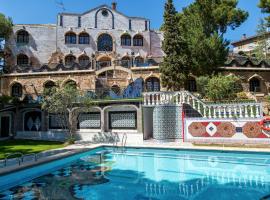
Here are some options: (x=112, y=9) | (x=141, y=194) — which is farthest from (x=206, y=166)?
(x=112, y=9)

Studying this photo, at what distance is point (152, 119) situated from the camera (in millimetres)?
24125

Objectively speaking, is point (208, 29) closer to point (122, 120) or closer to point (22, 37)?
point (122, 120)

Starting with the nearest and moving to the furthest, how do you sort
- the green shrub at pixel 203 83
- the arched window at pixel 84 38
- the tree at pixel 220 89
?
the tree at pixel 220 89, the green shrub at pixel 203 83, the arched window at pixel 84 38

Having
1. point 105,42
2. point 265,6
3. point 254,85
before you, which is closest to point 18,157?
point 105,42

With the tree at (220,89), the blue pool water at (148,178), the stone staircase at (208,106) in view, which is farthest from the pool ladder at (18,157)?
the tree at (220,89)

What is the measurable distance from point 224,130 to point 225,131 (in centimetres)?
11

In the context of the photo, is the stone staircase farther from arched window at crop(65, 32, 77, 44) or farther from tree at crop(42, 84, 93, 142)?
arched window at crop(65, 32, 77, 44)

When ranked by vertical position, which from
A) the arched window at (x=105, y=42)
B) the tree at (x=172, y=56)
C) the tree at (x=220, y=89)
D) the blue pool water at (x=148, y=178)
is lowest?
the blue pool water at (x=148, y=178)

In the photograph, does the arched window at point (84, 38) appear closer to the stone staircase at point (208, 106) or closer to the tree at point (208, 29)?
the tree at point (208, 29)

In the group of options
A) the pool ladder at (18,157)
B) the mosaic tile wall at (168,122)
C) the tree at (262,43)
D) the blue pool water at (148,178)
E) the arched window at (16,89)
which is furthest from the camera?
the tree at (262,43)

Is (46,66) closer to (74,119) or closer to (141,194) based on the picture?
(74,119)

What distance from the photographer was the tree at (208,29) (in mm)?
27938

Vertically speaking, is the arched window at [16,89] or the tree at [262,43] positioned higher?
the tree at [262,43]

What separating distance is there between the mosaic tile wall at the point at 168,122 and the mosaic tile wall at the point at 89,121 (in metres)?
6.68
